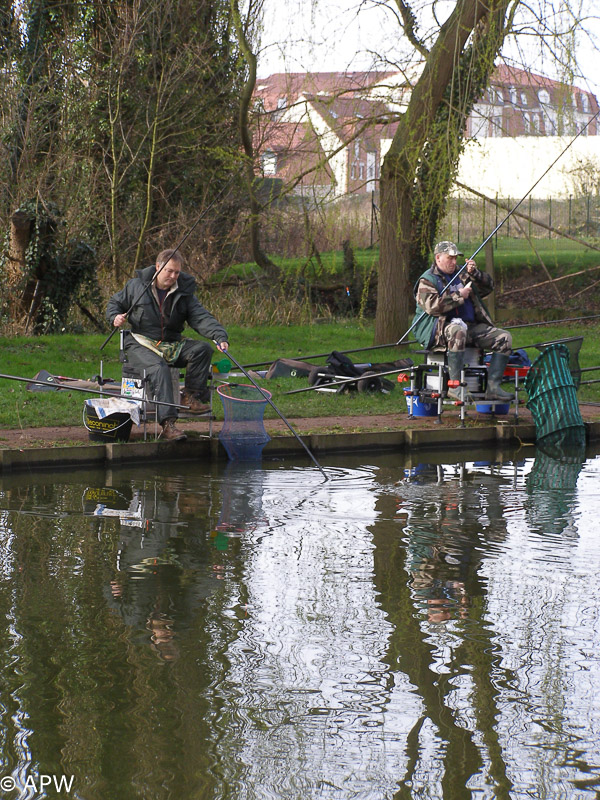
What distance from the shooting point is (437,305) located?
1148 cm

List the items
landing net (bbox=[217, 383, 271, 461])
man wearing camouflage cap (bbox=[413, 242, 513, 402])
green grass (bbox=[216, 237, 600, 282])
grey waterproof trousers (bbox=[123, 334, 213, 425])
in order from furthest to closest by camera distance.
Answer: green grass (bbox=[216, 237, 600, 282]) < man wearing camouflage cap (bbox=[413, 242, 513, 402]) < grey waterproof trousers (bbox=[123, 334, 213, 425]) < landing net (bbox=[217, 383, 271, 461])

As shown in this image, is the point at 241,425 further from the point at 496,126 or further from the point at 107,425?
the point at 496,126

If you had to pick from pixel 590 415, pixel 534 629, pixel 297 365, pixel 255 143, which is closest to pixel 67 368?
pixel 297 365

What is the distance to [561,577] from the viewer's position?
6043mm

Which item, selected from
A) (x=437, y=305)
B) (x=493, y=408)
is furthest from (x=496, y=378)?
(x=437, y=305)

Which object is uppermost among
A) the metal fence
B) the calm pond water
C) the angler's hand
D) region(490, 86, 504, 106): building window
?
Result: region(490, 86, 504, 106): building window

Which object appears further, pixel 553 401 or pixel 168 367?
pixel 553 401

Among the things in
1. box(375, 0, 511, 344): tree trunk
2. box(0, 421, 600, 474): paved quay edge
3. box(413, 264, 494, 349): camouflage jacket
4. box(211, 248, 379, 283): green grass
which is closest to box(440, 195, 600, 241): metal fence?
box(375, 0, 511, 344): tree trunk

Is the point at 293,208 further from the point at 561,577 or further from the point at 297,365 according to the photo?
the point at 561,577

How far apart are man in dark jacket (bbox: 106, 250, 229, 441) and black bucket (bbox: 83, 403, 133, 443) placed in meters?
0.48

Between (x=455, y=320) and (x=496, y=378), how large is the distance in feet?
2.42

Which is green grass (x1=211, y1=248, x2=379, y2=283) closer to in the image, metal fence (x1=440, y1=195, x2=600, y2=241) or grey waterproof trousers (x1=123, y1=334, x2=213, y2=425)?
metal fence (x1=440, y1=195, x2=600, y2=241)

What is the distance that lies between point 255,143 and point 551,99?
A: 12914 millimetres

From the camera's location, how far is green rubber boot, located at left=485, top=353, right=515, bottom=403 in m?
11.6
